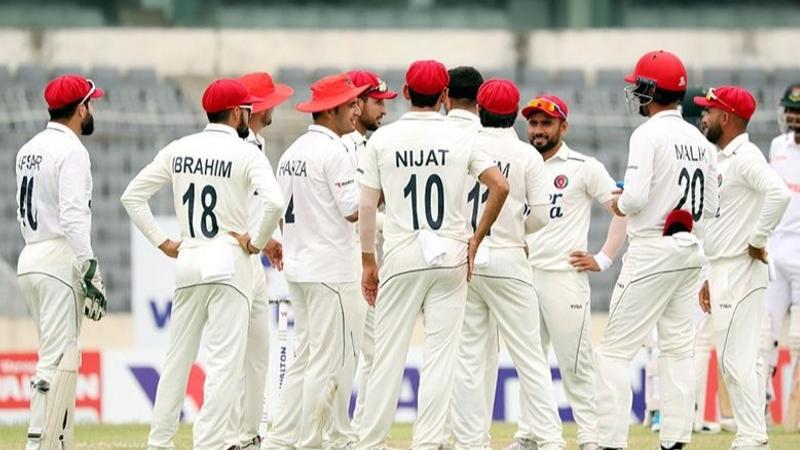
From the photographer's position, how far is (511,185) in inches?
400

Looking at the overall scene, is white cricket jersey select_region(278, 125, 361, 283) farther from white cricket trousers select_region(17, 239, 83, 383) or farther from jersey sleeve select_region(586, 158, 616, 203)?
jersey sleeve select_region(586, 158, 616, 203)

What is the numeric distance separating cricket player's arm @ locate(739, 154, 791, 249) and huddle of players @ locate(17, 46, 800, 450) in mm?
12

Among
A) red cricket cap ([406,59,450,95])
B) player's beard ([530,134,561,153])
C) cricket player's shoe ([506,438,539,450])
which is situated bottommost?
cricket player's shoe ([506,438,539,450])

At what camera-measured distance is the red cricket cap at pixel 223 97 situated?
993 centimetres

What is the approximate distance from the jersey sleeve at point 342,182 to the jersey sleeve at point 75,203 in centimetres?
143

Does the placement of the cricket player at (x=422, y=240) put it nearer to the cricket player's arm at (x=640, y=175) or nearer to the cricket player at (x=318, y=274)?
the cricket player at (x=318, y=274)

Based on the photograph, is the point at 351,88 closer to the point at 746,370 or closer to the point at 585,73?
the point at 746,370

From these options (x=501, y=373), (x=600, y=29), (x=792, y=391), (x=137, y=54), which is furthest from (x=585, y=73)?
(x=792, y=391)

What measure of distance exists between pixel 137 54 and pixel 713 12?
8074mm

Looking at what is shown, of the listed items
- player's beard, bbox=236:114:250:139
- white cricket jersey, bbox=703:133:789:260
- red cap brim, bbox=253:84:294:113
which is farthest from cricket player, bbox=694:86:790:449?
player's beard, bbox=236:114:250:139

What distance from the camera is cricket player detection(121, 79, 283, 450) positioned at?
31.9ft

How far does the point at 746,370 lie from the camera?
420 inches

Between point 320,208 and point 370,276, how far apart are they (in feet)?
2.59

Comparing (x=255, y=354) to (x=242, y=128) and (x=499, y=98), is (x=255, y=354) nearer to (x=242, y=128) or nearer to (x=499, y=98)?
(x=242, y=128)
